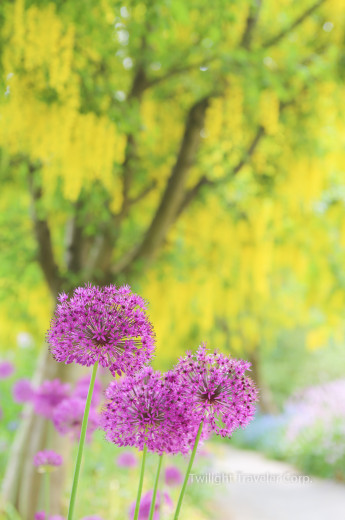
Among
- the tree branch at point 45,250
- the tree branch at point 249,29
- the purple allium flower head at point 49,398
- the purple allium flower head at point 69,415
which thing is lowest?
the purple allium flower head at point 69,415

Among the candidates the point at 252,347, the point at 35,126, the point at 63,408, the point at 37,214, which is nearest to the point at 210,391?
the point at 63,408

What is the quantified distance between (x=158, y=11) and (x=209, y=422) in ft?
6.47

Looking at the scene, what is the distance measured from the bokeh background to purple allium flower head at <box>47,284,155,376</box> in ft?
5.83

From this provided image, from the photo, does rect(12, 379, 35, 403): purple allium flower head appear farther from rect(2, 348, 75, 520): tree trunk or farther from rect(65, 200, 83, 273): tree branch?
rect(65, 200, 83, 273): tree branch

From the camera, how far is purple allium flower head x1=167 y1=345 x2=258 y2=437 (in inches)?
32.1

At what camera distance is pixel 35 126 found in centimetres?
280

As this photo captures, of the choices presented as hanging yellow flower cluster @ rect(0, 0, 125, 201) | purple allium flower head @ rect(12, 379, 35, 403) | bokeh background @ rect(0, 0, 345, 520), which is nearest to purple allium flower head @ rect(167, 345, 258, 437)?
hanging yellow flower cluster @ rect(0, 0, 125, 201)

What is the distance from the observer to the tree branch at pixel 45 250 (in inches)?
170

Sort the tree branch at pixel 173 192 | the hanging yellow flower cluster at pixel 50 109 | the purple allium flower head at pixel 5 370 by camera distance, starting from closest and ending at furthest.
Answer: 1. the hanging yellow flower cluster at pixel 50 109
2. the purple allium flower head at pixel 5 370
3. the tree branch at pixel 173 192

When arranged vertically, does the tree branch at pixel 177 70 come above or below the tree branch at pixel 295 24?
below

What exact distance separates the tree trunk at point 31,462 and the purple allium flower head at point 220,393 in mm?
3054

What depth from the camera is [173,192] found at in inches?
164

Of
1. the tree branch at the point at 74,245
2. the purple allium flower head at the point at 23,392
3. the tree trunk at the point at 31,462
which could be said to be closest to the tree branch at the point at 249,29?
the tree branch at the point at 74,245

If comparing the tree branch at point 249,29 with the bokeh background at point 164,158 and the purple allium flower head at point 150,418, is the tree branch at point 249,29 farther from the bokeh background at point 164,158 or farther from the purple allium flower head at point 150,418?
the purple allium flower head at point 150,418
